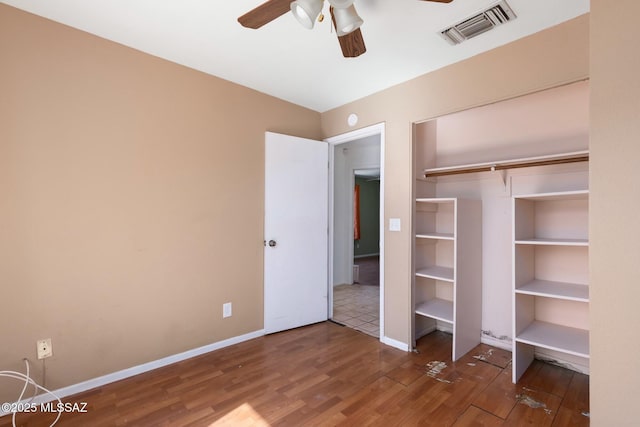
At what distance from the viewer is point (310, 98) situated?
3225 millimetres

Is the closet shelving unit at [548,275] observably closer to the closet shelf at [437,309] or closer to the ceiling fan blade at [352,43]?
the closet shelf at [437,309]

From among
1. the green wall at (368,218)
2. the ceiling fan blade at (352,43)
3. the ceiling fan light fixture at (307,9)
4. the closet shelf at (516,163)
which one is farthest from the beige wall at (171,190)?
the green wall at (368,218)

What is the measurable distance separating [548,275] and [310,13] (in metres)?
2.66

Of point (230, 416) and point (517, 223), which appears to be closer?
point (230, 416)

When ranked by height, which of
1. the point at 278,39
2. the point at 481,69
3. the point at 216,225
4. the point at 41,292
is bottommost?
the point at 41,292

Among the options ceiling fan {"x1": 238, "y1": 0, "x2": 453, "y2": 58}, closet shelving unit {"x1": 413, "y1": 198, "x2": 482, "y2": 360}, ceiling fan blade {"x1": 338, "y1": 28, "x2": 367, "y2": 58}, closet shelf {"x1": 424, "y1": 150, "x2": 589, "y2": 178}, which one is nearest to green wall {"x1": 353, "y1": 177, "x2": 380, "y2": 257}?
closet shelving unit {"x1": 413, "y1": 198, "x2": 482, "y2": 360}

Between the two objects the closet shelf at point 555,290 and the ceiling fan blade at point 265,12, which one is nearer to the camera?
the ceiling fan blade at point 265,12

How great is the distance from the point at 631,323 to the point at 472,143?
210 cm

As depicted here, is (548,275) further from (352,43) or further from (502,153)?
(352,43)

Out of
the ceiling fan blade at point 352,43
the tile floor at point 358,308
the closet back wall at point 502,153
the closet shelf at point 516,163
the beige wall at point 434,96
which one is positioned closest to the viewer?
the ceiling fan blade at point 352,43

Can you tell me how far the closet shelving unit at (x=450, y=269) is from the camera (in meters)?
2.56

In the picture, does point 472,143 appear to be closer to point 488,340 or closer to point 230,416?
point 488,340

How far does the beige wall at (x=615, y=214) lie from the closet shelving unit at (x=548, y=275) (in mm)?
872

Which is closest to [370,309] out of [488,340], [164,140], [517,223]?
[488,340]
